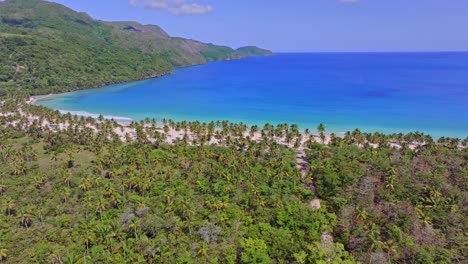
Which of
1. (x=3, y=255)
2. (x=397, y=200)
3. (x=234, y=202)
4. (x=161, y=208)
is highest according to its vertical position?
(x=397, y=200)

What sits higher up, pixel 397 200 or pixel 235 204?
pixel 397 200

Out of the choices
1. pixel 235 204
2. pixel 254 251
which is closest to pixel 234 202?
pixel 235 204

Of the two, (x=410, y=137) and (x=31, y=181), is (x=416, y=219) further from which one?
(x=31, y=181)

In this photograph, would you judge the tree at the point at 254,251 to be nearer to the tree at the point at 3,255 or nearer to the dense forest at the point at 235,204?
the dense forest at the point at 235,204

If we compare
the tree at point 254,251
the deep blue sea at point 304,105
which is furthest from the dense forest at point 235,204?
the deep blue sea at point 304,105

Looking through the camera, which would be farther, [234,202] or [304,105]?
[304,105]

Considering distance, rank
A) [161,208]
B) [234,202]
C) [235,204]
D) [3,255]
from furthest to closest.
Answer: [234,202]
[235,204]
[161,208]
[3,255]

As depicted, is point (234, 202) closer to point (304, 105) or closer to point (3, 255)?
point (3, 255)

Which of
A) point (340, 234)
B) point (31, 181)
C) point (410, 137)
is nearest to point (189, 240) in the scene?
point (340, 234)

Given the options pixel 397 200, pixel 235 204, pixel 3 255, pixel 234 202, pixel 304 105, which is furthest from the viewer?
pixel 304 105
